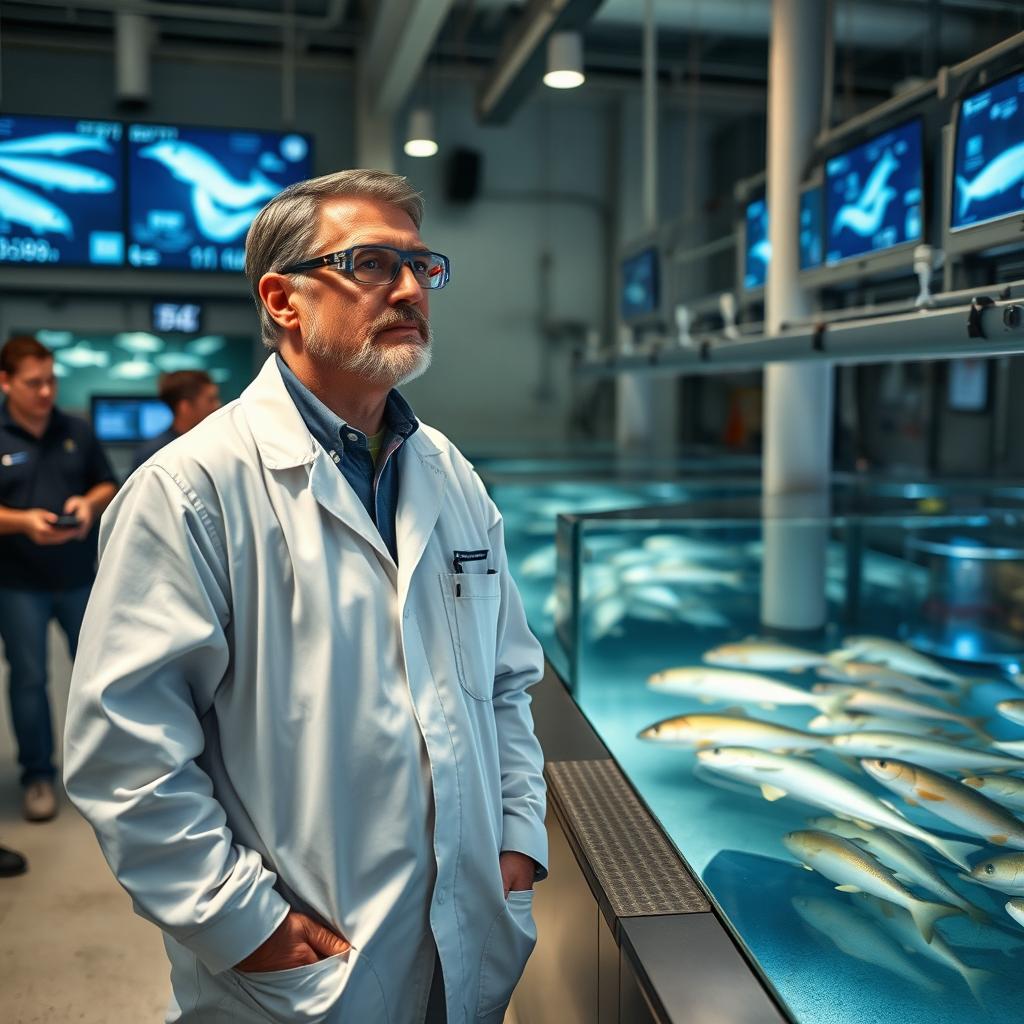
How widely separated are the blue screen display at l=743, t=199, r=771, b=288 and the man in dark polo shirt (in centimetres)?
327

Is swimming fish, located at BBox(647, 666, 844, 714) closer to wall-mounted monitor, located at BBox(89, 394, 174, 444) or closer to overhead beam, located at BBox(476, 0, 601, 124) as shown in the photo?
overhead beam, located at BBox(476, 0, 601, 124)

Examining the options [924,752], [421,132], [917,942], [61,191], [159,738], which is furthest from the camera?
[61,191]

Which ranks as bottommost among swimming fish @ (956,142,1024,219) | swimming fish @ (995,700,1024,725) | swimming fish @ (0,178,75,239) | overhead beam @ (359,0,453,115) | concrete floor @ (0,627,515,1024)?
concrete floor @ (0,627,515,1024)

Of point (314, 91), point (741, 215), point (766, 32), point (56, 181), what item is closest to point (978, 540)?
point (741, 215)

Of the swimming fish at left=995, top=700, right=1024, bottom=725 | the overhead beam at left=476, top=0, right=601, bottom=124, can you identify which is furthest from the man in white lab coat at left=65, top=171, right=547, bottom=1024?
the overhead beam at left=476, top=0, right=601, bottom=124

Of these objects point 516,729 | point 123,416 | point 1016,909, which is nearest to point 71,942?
point 516,729

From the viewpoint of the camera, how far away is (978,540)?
121 inches

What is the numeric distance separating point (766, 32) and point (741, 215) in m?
3.14

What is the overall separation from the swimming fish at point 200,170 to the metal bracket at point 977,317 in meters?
5.76

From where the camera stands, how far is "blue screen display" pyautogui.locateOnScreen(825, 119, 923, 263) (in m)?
3.27

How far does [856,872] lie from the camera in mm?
1646

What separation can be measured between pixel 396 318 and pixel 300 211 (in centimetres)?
19

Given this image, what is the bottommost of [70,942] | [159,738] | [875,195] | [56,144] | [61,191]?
[70,942]

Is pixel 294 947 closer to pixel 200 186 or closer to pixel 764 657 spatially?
pixel 764 657
